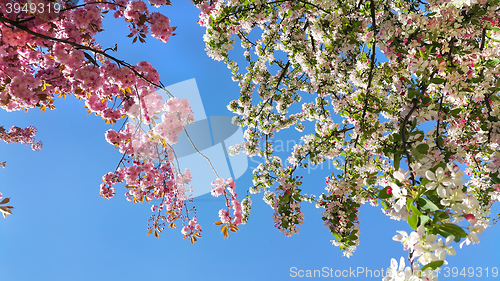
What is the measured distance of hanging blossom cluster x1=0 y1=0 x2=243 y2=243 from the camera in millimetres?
1951

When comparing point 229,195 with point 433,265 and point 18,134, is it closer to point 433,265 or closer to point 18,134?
point 433,265

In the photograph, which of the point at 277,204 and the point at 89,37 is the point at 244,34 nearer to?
the point at 89,37

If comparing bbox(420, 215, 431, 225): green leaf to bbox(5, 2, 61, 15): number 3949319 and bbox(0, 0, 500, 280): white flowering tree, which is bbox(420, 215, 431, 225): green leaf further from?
bbox(5, 2, 61, 15): number 3949319

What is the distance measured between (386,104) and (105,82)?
3.29 metres

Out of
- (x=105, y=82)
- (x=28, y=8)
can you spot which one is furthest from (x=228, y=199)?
(x=28, y=8)

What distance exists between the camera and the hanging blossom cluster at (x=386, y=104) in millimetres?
1051

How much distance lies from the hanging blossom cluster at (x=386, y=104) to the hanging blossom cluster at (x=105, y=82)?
0.82m

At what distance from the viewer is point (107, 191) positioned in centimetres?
288

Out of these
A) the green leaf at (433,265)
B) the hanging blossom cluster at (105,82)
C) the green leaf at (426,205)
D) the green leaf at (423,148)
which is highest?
the hanging blossom cluster at (105,82)

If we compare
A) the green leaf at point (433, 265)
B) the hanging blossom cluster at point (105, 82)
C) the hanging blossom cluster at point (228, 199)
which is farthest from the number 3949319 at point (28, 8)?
the green leaf at point (433, 265)

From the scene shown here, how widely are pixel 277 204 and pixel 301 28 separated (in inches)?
105

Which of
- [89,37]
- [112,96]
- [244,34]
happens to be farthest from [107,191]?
[244,34]

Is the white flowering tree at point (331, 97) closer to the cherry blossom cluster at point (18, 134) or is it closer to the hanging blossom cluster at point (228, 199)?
the hanging blossom cluster at point (228, 199)

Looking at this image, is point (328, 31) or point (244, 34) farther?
point (244, 34)
